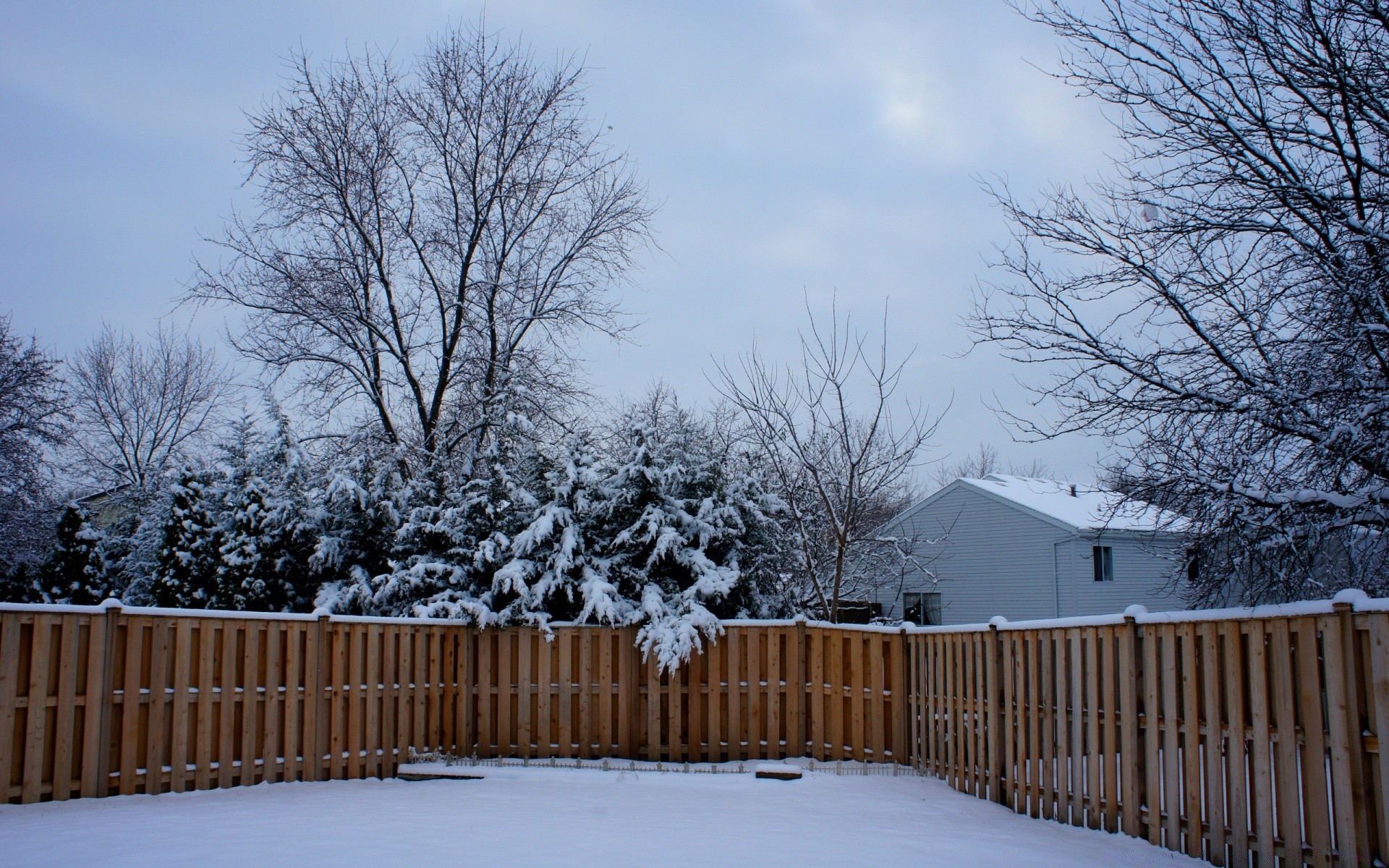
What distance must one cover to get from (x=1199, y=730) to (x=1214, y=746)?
0.53ft

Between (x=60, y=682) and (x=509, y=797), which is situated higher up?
(x=60, y=682)

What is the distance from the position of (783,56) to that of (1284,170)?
6.21m

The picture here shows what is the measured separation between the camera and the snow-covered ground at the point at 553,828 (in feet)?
16.4

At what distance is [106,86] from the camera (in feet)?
35.7

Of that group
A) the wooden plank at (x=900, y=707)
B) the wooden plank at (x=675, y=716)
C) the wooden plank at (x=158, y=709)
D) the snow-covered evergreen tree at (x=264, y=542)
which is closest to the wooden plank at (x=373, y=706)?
the wooden plank at (x=158, y=709)

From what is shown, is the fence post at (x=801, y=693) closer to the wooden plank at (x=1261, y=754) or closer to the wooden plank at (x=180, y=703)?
the wooden plank at (x=180, y=703)

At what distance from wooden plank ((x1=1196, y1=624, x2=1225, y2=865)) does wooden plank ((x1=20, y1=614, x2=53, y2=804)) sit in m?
7.54

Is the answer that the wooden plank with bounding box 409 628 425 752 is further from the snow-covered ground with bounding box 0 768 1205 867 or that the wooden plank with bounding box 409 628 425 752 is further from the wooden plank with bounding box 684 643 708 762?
the wooden plank with bounding box 684 643 708 762

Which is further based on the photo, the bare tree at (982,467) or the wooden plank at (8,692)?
the bare tree at (982,467)

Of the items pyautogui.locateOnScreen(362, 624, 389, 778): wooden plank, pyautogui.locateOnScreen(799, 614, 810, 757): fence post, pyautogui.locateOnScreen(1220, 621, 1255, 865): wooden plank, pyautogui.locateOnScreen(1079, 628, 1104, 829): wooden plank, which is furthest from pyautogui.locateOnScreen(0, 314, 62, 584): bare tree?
pyautogui.locateOnScreen(1220, 621, 1255, 865): wooden plank

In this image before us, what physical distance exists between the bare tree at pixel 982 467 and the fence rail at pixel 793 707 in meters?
37.0

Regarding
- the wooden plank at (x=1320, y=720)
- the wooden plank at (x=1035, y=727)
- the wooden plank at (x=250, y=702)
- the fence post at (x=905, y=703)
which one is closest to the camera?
the wooden plank at (x=1320, y=720)

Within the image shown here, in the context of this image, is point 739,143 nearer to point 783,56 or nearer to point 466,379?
point 783,56

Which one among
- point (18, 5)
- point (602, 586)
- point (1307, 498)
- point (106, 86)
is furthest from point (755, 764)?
point (18, 5)
